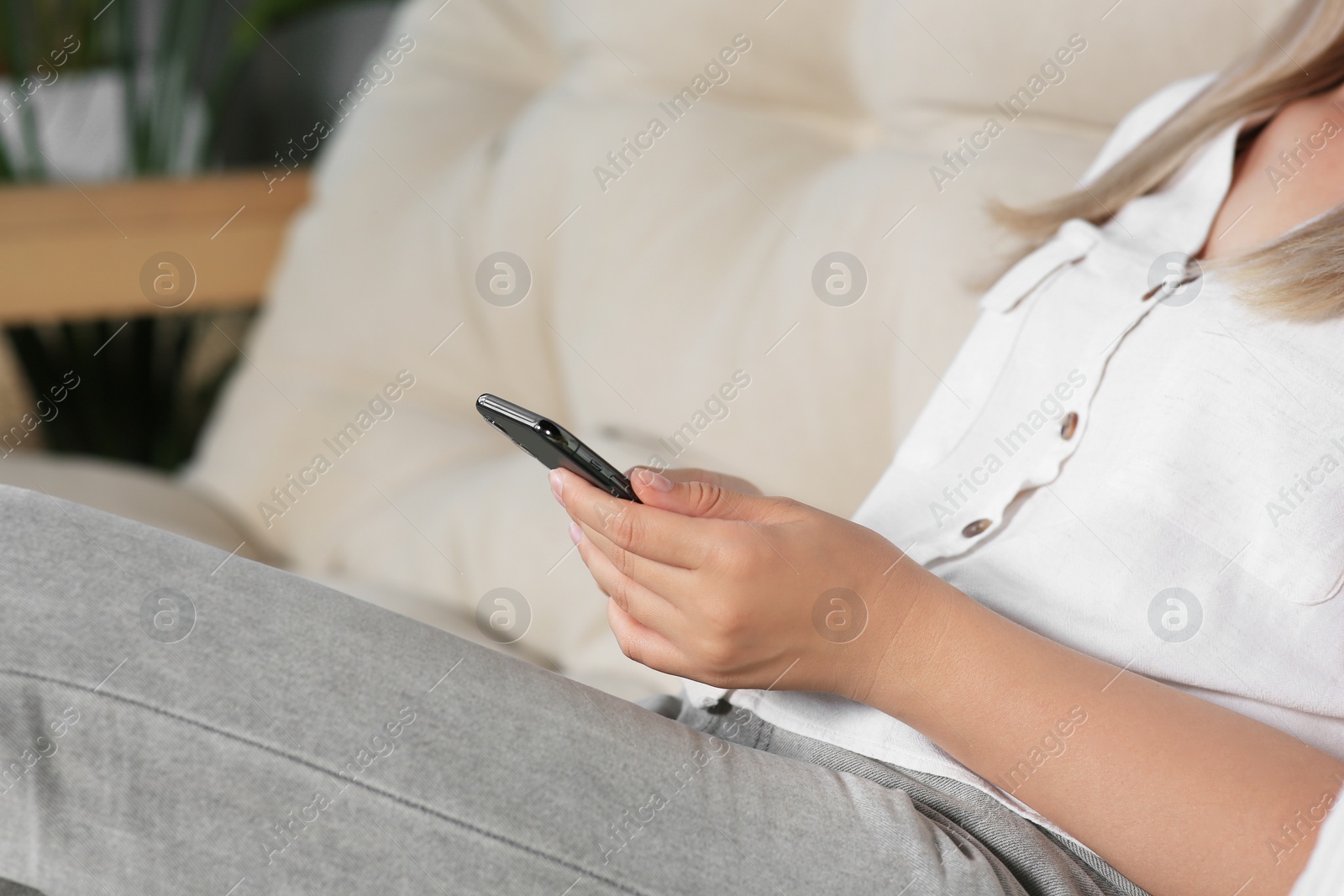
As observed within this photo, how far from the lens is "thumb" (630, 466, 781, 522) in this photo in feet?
1.39

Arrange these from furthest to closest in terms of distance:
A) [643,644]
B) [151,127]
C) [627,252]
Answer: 1. [151,127]
2. [627,252]
3. [643,644]

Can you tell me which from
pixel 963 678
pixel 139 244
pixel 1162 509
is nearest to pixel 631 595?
pixel 963 678

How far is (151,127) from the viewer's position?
1565mm

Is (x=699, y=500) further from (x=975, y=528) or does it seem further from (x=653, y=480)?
(x=975, y=528)

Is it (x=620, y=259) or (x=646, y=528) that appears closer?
(x=646, y=528)

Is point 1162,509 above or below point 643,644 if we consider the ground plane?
above

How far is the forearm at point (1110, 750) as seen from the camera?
1.32 ft

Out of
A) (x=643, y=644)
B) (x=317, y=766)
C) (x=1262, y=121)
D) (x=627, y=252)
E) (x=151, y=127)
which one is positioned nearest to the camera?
(x=317, y=766)

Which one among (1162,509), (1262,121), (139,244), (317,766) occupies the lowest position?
(139,244)

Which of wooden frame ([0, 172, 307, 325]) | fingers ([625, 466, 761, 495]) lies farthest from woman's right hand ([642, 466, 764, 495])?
wooden frame ([0, 172, 307, 325])

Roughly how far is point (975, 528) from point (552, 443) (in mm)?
237

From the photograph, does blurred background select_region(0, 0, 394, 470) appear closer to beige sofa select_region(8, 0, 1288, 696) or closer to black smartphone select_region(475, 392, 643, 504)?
beige sofa select_region(8, 0, 1288, 696)

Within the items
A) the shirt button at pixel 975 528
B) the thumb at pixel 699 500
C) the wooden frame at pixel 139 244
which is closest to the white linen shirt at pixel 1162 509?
the shirt button at pixel 975 528

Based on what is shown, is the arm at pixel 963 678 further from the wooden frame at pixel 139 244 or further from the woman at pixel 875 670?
the wooden frame at pixel 139 244
